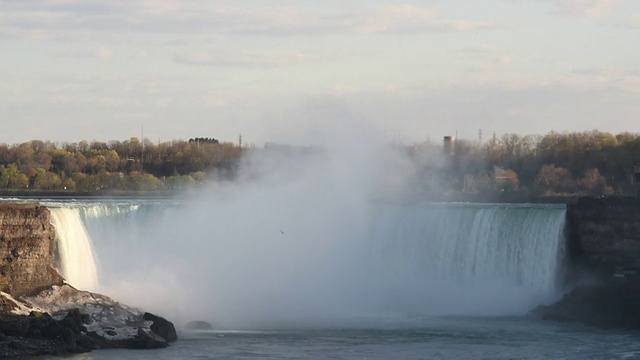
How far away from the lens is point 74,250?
5594 centimetres

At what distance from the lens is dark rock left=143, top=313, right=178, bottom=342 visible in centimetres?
4875

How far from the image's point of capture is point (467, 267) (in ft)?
201

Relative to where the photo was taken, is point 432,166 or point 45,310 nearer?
point 45,310

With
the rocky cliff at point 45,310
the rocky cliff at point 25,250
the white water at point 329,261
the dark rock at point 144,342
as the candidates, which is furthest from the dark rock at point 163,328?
the white water at point 329,261

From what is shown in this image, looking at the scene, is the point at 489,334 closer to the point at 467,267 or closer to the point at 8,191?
the point at 467,267

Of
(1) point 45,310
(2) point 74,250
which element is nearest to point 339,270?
(2) point 74,250

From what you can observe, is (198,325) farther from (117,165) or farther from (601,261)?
(117,165)

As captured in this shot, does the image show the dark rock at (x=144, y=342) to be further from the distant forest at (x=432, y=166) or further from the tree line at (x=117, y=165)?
the tree line at (x=117, y=165)

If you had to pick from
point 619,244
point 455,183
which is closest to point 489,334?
point 619,244

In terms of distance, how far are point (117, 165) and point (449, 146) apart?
96.8 feet

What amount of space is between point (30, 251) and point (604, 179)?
5474cm

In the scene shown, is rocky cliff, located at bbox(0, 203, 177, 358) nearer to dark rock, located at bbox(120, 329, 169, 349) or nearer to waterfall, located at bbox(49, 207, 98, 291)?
dark rock, located at bbox(120, 329, 169, 349)

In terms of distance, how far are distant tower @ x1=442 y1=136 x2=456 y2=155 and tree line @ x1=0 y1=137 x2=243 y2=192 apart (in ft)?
46.8

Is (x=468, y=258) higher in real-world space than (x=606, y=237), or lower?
lower
